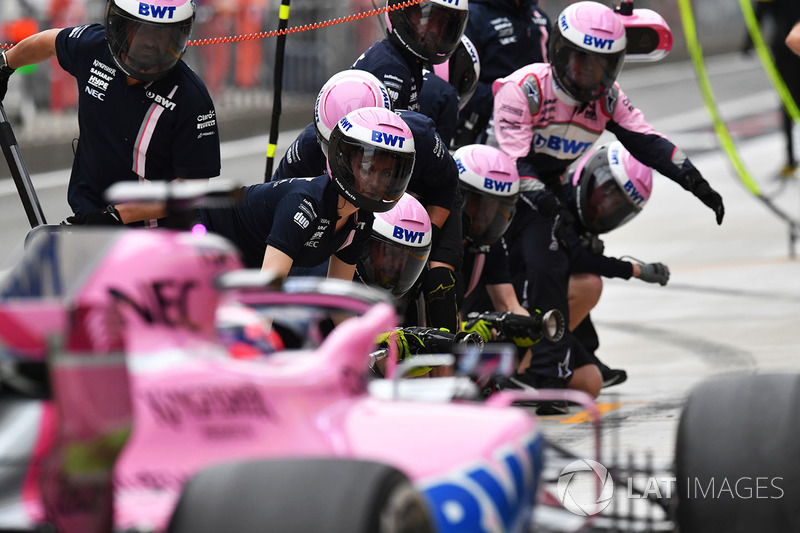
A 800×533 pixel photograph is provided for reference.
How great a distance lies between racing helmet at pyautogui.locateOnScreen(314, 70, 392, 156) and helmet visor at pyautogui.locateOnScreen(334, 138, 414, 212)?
Result: 593 mm

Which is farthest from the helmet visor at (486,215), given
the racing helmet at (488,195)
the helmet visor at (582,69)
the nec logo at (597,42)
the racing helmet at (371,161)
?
the racing helmet at (371,161)

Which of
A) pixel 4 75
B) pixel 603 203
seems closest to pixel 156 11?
pixel 4 75

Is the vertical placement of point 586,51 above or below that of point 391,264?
above

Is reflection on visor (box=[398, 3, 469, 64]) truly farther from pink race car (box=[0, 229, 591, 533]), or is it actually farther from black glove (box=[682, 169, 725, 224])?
pink race car (box=[0, 229, 591, 533])

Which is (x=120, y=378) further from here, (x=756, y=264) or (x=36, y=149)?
(x=36, y=149)

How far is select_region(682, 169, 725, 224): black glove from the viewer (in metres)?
7.67

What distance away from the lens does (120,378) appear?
2.80 m

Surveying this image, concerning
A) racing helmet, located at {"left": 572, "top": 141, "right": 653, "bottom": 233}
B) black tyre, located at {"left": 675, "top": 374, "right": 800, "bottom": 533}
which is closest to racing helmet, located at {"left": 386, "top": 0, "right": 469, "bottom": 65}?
racing helmet, located at {"left": 572, "top": 141, "right": 653, "bottom": 233}

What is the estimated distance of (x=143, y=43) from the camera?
5605 mm

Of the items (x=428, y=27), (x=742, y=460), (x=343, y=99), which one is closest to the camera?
(x=742, y=460)

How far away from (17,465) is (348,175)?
9.65 feet

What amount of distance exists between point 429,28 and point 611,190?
1.47 meters

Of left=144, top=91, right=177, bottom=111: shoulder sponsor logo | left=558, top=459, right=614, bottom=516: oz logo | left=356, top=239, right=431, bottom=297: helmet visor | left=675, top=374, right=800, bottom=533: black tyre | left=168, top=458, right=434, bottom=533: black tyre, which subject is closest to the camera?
left=168, top=458, right=434, bottom=533: black tyre

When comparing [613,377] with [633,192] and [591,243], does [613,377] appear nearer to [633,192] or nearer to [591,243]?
[591,243]
